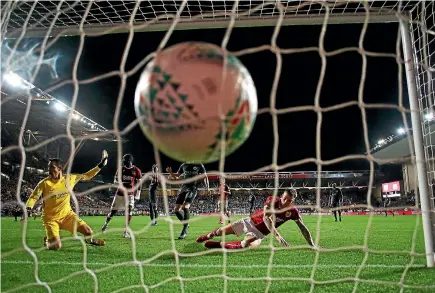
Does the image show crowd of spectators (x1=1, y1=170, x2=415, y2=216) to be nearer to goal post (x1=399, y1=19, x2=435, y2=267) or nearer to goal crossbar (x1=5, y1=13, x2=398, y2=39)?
goal crossbar (x1=5, y1=13, x2=398, y2=39)

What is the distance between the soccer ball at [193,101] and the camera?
2.26 m

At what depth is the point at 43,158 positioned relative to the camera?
103 feet

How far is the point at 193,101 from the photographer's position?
7.40ft

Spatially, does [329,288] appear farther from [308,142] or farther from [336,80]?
[308,142]

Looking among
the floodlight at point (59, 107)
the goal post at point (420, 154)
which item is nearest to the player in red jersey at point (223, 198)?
the goal post at point (420, 154)

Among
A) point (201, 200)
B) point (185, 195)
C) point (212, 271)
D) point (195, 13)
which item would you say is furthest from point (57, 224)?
point (201, 200)

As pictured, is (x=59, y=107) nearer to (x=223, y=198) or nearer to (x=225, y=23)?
(x=225, y=23)

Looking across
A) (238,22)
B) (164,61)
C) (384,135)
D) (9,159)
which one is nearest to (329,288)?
(164,61)

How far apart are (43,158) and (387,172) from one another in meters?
34.2

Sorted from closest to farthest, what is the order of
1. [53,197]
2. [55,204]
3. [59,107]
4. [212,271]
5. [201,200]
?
[212,271]
[53,197]
[55,204]
[59,107]
[201,200]

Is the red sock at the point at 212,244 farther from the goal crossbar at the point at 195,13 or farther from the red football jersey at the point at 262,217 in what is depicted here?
the goal crossbar at the point at 195,13

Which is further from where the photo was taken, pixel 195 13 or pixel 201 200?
pixel 201 200

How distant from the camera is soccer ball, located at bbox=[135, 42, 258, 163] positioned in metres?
2.26

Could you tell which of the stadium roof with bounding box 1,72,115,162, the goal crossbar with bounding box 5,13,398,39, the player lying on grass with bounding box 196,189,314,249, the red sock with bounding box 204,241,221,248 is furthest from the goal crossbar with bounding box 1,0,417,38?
the stadium roof with bounding box 1,72,115,162
